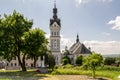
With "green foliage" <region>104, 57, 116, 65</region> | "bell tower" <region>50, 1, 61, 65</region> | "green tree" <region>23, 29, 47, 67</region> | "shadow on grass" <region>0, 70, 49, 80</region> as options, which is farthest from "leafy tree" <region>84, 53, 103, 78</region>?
"bell tower" <region>50, 1, 61, 65</region>

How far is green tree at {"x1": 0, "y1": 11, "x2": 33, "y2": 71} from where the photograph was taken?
65375mm

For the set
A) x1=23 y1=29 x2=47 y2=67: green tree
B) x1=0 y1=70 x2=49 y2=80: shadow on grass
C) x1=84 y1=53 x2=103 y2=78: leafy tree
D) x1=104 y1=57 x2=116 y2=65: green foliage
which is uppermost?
x1=23 y1=29 x2=47 y2=67: green tree

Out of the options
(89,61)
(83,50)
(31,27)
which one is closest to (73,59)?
(83,50)

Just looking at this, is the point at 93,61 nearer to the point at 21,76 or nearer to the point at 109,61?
the point at 21,76

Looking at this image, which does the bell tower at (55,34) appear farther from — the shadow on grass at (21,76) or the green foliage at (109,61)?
the shadow on grass at (21,76)

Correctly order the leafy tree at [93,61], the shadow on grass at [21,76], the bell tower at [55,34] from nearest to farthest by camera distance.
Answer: the shadow on grass at [21,76] → the leafy tree at [93,61] → the bell tower at [55,34]

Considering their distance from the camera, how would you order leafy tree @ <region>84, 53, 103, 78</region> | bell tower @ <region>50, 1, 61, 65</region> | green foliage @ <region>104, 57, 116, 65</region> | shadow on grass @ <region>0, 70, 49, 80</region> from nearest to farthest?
shadow on grass @ <region>0, 70, 49, 80</region> → leafy tree @ <region>84, 53, 103, 78</region> → green foliage @ <region>104, 57, 116, 65</region> → bell tower @ <region>50, 1, 61, 65</region>

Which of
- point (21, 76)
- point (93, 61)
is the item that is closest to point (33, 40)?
point (21, 76)

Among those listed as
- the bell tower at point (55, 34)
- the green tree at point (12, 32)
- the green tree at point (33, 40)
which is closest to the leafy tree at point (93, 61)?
the green tree at point (33, 40)

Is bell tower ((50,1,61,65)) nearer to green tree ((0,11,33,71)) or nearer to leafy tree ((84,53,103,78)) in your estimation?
green tree ((0,11,33,71))

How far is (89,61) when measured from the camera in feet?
177

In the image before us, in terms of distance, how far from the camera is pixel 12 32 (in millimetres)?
66125

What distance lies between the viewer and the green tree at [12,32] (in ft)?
214

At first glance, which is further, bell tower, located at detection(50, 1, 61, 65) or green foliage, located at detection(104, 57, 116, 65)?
bell tower, located at detection(50, 1, 61, 65)
